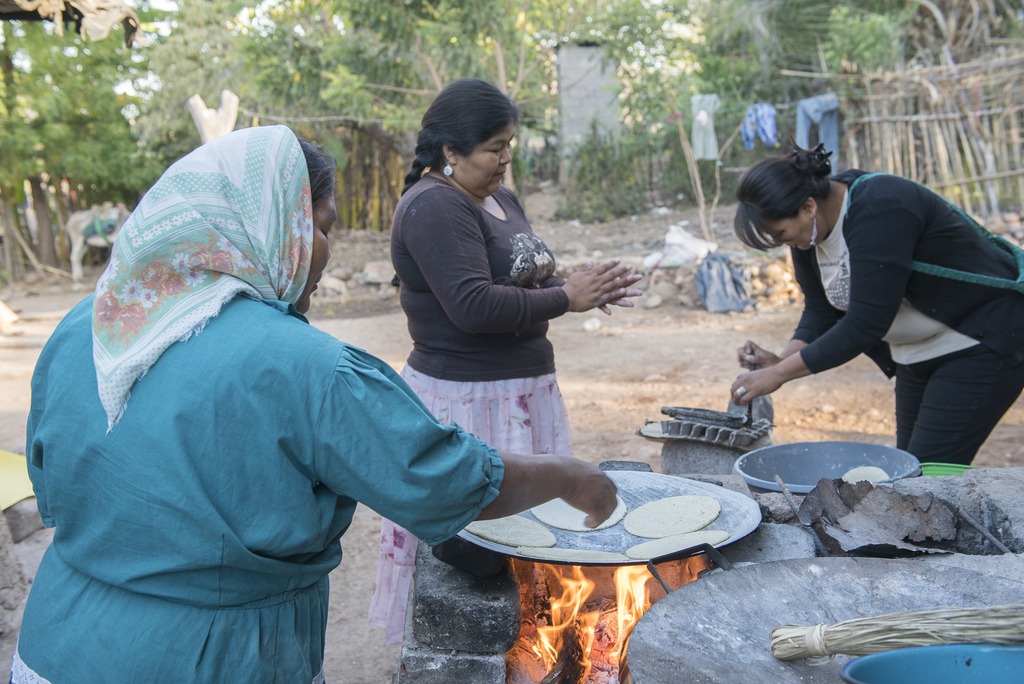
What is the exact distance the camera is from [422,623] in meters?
1.92

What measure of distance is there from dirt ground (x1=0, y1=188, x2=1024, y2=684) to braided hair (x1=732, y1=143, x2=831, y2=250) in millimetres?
2095

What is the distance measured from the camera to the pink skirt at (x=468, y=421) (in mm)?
2512

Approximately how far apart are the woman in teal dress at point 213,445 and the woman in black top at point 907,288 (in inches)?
68.5

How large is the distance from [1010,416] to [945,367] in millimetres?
3548

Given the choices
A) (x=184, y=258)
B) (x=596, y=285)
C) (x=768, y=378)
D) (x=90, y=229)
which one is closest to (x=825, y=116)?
(x=768, y=378)

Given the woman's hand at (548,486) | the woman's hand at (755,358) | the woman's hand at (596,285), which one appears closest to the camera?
the woman's hand at (548,486)

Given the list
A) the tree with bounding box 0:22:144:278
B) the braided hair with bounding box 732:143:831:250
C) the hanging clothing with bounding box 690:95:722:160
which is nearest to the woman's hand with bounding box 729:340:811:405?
the braided hair with bounding box 732:143:831:250

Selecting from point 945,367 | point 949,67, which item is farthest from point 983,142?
point 945,367

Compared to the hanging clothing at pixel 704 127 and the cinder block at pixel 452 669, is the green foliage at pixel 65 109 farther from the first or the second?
the cinder block at pixel 452 669

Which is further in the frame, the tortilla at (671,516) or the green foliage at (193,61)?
the green foliage at (193,61)

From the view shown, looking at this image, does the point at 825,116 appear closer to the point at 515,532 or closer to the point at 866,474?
the point at 866,474

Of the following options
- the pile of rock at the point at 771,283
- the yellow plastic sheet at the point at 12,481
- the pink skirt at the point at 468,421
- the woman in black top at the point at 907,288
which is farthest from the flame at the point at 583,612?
the pile of rock at the point at 771,283

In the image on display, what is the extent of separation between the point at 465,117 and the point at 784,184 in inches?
40.6

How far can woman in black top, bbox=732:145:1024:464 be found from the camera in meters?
2.61
